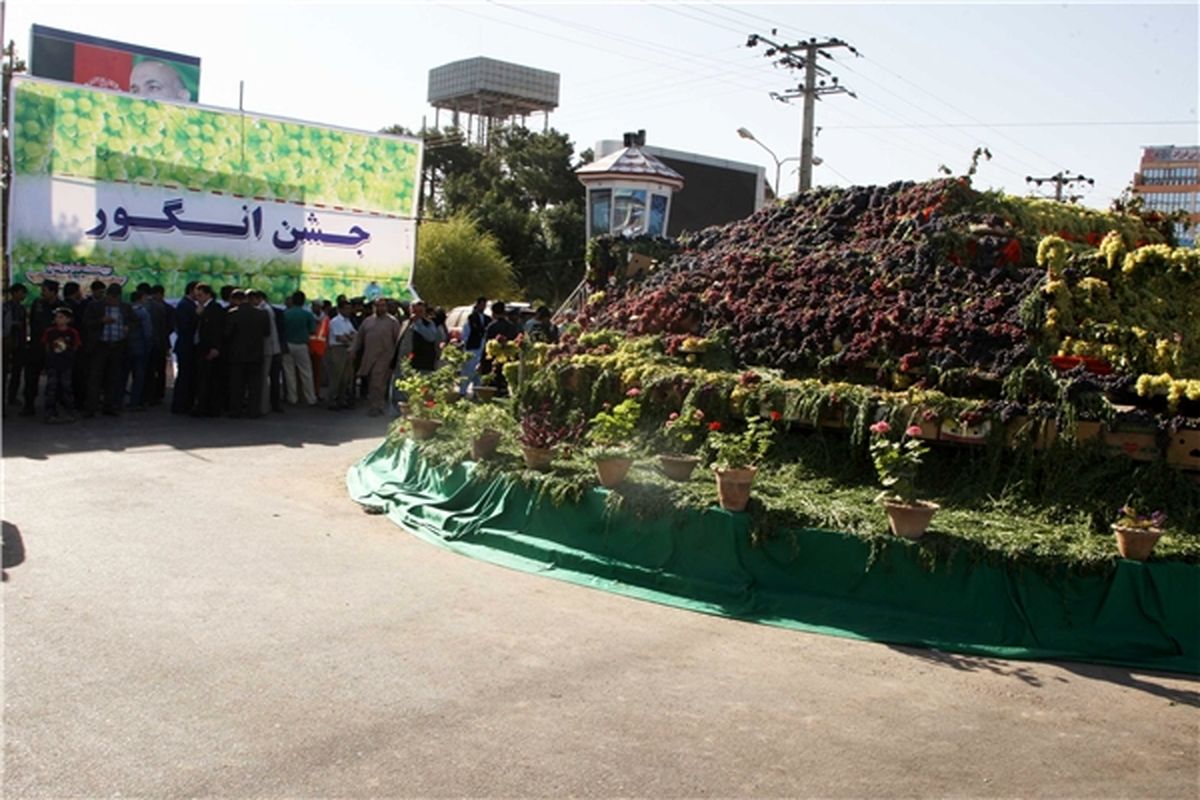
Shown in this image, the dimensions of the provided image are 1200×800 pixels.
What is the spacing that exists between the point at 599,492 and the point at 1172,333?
4.76 meters

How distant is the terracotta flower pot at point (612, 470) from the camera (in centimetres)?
817

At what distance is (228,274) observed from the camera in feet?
62.5

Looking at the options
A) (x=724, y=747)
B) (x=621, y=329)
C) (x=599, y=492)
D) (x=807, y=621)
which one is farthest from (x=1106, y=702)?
(x=621, y=329)

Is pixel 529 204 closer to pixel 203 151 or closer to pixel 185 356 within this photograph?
pixel 203 151

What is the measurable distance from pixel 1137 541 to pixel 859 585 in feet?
5.26

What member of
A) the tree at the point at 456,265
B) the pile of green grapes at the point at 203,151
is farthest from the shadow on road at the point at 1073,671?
the tree at the point at 456,265

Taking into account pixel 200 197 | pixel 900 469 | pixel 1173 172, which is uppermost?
pixel 1173 172

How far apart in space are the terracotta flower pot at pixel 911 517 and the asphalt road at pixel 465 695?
800 mm

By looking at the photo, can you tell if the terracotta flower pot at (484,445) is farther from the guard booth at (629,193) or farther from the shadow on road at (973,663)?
the guard booth at (629,193)

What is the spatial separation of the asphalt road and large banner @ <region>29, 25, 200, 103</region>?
4835 cm

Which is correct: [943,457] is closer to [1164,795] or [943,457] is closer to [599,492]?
[599,492]

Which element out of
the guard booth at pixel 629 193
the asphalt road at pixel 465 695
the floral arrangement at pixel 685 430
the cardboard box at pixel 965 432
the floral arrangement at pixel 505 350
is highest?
the guard booth at pixel 629 193

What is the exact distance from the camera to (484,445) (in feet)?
30.8

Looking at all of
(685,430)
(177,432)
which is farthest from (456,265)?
(685,430)
